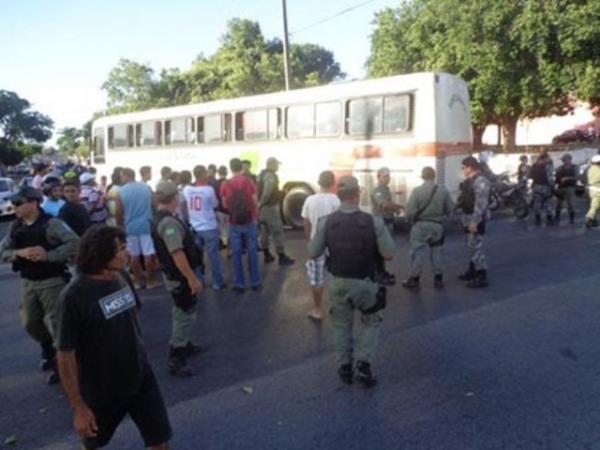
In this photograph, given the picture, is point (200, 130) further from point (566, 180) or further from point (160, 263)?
point (160, 263)

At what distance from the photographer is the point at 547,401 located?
4172 mm

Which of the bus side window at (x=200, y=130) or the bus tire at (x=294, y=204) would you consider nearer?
the bus tire at (x=294, y=204)

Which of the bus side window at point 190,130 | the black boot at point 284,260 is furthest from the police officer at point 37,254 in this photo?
the bus side window at point 190,130

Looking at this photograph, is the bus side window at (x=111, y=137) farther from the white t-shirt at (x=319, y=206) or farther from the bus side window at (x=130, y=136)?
the white t-shirt at (x=319, y=206)

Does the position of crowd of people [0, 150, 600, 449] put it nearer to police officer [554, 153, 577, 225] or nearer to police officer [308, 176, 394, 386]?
police officer [308, 176, 394, 386]

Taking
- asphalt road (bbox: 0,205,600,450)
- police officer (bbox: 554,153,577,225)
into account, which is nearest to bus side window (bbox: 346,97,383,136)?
police officer (bbox: 554,153,577,225)

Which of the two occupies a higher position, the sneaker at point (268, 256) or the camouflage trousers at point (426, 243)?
the camouflage trousers at point (426, 243)

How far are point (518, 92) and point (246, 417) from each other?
2148 cm

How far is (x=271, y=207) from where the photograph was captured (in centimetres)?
960

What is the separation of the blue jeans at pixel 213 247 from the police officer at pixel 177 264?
2681 mm

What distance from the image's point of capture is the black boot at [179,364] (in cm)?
495

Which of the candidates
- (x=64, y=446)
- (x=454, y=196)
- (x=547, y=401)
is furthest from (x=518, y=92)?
(x=64, y=446)

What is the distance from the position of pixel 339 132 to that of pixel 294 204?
2.13 meters

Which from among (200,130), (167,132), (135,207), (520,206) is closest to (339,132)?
(200,130)
